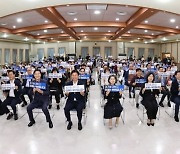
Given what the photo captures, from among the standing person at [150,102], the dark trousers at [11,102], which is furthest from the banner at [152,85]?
the dark trousers at [11,102]

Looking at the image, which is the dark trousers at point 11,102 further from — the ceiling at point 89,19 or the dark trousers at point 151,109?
the dark trousers at point 151,109

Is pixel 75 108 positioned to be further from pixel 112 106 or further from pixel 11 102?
pixel 11 102

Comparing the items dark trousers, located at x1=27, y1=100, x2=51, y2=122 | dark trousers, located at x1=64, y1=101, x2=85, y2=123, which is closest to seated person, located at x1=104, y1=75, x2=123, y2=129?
dark trousers, located at x1=64, y1=101, x2=85, y2=123

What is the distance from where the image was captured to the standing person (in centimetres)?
446

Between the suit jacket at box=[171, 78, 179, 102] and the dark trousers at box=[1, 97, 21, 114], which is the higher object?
the suit jacket at box=[171, 78, 179, 102]

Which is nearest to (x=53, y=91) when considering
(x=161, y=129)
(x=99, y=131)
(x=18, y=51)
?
(x=99, y=131)

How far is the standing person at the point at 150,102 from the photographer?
4465mm

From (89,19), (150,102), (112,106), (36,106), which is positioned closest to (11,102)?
(36,106)

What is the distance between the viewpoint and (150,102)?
14.9ft

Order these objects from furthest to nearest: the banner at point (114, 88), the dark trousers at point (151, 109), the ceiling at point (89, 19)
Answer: the ceiling at point (89, 19)
the dark trousers at point (151, 109)
the banner at point (114, 88)

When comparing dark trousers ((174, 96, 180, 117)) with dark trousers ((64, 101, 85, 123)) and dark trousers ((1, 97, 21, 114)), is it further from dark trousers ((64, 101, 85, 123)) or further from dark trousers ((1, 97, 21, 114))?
dark trousers ((1, 97, 21, 114))

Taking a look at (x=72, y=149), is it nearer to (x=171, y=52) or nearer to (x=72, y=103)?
(x=72, y=103)

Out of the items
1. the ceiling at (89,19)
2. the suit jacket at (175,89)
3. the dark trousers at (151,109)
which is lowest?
the dark trousers at (151,109)

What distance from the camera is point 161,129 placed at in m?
4.37
